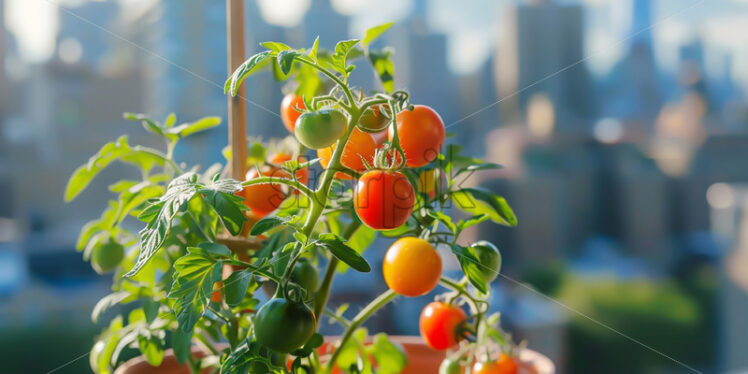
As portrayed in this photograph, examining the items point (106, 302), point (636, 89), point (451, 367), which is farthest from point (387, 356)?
point (636, 89)

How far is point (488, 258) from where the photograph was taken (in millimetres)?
510

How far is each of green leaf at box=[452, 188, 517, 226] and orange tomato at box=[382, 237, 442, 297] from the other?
2.2 inches

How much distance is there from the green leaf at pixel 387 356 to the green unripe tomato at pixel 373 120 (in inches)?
10.4

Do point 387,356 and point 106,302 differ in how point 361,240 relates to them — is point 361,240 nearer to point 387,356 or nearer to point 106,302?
point 387,356

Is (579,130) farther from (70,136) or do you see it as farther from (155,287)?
(155,287)

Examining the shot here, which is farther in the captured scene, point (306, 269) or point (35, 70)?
point (35, 70)

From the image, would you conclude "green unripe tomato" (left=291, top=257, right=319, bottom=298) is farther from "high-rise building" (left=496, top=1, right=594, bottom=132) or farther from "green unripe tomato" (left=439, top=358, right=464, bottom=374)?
"high-rise building" (left=496, top=1, right=594, bottom=132)

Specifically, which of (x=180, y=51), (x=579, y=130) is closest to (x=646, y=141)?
(x=579, y=130)

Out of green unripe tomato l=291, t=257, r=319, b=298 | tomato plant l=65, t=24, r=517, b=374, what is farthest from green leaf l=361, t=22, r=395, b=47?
green unripe tomato l=291, t=257, r=319, b=298

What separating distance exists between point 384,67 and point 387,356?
30 centimetres

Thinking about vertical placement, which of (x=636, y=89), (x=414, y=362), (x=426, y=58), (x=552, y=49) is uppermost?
(x=552, y=49)

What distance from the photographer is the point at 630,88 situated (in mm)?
7254

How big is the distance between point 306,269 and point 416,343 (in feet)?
0.89

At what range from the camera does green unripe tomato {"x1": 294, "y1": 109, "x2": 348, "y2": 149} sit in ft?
1.39
